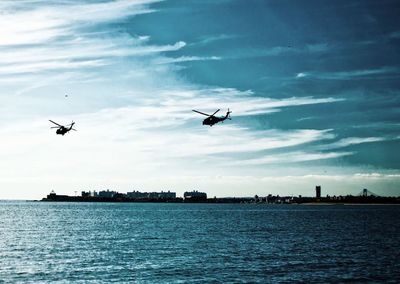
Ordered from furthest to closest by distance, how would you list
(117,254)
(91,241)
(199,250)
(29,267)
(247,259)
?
(91,241) → (199,250) → (117,254) → (247,259) → (29,267)

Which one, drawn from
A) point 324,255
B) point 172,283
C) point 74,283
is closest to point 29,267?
point 74,283

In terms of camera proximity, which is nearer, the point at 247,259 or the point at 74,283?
the point at 74,283

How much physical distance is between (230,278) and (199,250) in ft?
83.5

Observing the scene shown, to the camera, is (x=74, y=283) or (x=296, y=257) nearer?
(x=74, y=283)

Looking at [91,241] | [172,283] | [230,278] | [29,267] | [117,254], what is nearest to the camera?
[172,283]

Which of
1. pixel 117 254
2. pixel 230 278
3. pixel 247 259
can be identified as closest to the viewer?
pixel 230 278

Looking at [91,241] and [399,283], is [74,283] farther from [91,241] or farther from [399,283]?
[91,241]

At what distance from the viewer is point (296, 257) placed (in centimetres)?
7231

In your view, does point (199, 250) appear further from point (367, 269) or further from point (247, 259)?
point (367, 269)

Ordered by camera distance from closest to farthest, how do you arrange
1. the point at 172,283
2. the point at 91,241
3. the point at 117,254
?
the point at 172,283 → the point at 117,254 → the point at 91,241

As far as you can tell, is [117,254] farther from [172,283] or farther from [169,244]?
[172,283]

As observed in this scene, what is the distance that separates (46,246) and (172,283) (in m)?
42.8

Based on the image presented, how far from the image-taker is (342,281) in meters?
53.4

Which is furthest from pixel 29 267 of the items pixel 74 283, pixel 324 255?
pixel 324 255
